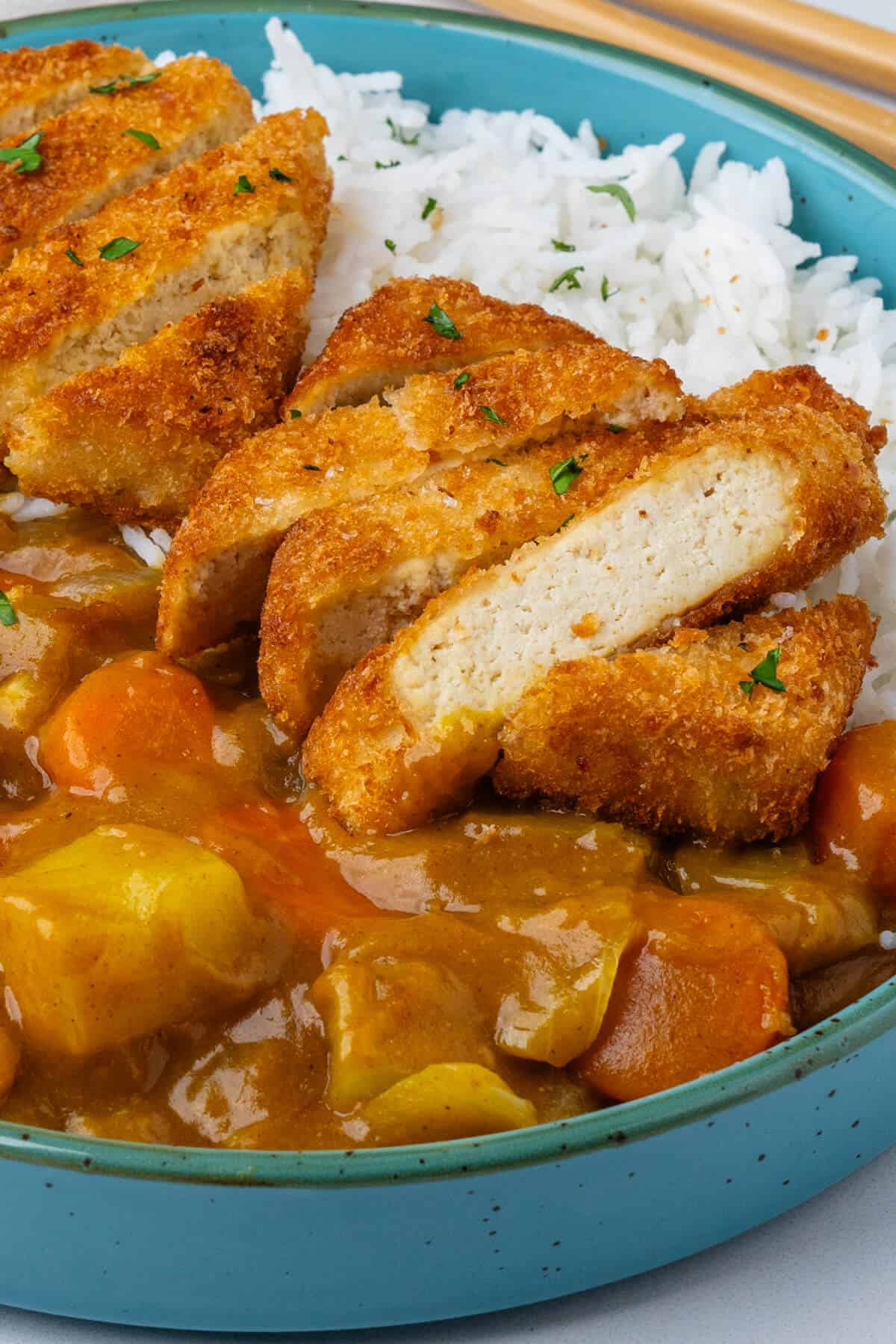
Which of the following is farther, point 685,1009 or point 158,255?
point 158,255

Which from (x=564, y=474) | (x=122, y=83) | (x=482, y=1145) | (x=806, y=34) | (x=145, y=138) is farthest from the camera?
(x=806, y=34)

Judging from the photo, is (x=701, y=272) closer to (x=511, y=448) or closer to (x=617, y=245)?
(x=617, y=245)

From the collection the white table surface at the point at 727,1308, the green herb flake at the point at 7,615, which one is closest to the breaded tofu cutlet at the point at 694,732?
the white table surface at the point at 727,1308

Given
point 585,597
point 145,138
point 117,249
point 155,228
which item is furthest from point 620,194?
point 585,597

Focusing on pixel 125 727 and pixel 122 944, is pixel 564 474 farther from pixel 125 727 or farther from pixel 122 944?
pixel 122 944

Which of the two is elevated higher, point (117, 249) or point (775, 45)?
point (775, 45)

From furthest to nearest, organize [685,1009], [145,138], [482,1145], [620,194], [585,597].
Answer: [620,194]
[145,138]
[585,597]
[685,1009]
[482,1145]

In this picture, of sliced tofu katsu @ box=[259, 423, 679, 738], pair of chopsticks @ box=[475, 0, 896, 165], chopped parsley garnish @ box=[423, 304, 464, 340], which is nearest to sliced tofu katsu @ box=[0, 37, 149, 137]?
chopped parsley garnish @ box=[423, 304, 464, 340]

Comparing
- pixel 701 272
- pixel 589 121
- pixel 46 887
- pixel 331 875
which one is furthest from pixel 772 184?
pixel 46 887

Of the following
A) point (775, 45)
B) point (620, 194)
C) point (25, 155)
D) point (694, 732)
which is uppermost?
point (775, 45)
